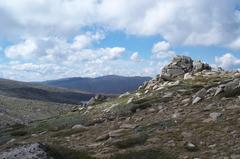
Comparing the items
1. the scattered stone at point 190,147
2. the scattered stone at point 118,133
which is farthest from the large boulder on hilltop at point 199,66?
the scattered stone at point 190,147

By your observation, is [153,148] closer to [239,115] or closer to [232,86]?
[239,115]

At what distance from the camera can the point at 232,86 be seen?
29.8 meters

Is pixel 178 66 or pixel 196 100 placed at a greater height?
pixel 178 66

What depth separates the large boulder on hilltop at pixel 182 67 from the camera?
69.0 meters

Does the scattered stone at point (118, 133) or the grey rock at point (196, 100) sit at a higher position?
the grey rock at point (196, 100)

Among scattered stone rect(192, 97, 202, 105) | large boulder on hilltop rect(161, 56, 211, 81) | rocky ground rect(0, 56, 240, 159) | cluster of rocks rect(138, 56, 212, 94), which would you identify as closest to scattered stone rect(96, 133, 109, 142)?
rocky ground rect(0, 56, 240, 159)

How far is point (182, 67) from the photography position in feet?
238

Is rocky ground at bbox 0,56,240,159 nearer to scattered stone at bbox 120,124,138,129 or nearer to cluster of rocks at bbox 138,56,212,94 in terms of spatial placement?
scattered stone at bbox 120,124,138,129

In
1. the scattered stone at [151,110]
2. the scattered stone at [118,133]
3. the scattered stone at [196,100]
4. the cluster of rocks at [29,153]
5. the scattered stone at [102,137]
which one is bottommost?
the scattered stone at [102,137]

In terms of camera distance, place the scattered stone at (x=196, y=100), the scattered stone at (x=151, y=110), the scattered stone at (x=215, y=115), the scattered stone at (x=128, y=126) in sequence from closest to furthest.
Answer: the scattered stone at (x=215, y=115) → the scattered stone at (x=128, y=126) → the scattered stone at (x=196, y=100) → the scattered stone at (x=151, y=110)

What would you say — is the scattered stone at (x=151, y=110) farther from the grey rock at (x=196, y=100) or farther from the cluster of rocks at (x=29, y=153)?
the cluster of rocks at (x=29, y=153)

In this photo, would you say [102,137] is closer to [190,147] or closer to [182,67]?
[190,147]

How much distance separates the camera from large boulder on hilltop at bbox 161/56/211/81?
69000 millimetres

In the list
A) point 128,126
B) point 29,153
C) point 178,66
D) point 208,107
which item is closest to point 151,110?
point 128,126
